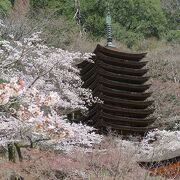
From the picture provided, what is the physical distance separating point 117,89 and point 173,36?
1527cm

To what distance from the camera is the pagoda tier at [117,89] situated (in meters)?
18.0

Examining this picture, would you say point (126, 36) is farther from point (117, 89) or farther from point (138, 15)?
point (117, 89)

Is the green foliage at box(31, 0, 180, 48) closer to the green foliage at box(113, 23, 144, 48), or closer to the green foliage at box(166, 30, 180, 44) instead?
the green foliage at box(113, 23, 144, 48)

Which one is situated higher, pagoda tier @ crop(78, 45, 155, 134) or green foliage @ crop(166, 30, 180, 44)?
green foliage @ crop(166, 30, 180, 44)

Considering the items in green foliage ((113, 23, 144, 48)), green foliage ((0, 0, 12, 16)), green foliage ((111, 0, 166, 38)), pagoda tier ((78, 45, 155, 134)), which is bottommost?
pagoda tier ((78, 45, 155, 134))

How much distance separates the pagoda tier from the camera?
18.0m

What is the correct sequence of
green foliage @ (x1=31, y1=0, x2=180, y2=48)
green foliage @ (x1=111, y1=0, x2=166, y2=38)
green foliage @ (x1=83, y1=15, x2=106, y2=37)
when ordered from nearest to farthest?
green foliage @ (x1=31, y1=0, x2=180, y2=48)
green foliage @ (x1=83, y1=15, x2=106, y2=37)
green foliage @ (x1=111, y1=0, x2=166, y2=38)

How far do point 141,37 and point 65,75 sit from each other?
14425mm

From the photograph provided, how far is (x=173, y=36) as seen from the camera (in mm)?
32906

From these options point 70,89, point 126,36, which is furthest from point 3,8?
point 126,36

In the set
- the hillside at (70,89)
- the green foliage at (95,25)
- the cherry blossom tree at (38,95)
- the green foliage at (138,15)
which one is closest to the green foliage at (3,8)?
the hillside at (70,89)


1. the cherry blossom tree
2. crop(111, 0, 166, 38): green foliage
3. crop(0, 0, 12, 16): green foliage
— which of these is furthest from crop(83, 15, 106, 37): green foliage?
the cherry blossom tree

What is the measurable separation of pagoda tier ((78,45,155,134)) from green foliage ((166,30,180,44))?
46.8 ft

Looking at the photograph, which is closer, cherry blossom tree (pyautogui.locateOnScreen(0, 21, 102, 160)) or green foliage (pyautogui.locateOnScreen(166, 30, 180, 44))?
cherry blossom tree (pyautogui.locateOnScreen(0, 21, 102, 160))
